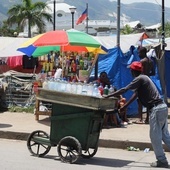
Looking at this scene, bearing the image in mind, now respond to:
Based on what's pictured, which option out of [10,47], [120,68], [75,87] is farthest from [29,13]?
[75,87]

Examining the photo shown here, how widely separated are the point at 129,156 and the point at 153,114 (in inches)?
62.9

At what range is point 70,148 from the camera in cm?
780

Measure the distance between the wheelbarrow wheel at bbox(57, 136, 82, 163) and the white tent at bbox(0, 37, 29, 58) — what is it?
480 inches

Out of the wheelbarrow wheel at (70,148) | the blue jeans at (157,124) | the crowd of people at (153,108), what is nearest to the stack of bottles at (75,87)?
the crowd of people at (153,108)

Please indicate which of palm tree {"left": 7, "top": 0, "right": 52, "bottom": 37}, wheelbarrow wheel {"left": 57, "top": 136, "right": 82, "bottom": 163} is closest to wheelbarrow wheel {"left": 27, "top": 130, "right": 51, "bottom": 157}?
wheelbarrow wheel {"left": 57, "top": 136, "right": 82, "bottom": 163}

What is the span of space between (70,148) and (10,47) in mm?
13625

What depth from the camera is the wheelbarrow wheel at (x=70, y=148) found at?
25.0 ft

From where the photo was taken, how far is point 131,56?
1324 centimetres

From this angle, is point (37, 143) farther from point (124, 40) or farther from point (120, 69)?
point (124, 40)

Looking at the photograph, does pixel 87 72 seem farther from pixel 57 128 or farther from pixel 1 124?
pixel 57 128

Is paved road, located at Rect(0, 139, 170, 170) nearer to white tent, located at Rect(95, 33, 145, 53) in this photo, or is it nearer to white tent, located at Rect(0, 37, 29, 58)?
white tent, located at Rect(95, 33, 145, 53)

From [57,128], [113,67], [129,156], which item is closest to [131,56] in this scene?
[113,67]

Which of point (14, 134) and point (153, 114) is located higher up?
point (153, 114)

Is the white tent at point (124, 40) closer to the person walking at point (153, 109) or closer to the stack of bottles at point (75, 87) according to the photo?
the stack of bottles at point (75, 87)
